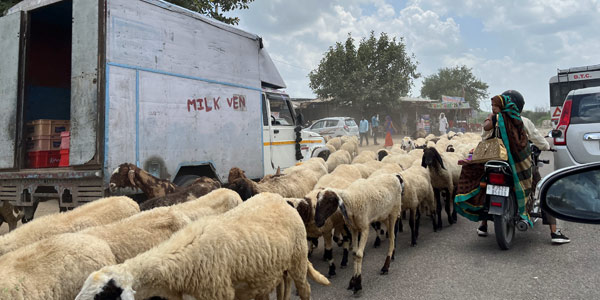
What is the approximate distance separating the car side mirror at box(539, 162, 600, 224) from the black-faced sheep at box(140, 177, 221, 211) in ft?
13.5

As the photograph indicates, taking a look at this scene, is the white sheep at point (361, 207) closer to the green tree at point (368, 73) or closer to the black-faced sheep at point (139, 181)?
the black-faced sheep at point (139, 181)

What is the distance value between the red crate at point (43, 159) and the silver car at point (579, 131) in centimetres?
891

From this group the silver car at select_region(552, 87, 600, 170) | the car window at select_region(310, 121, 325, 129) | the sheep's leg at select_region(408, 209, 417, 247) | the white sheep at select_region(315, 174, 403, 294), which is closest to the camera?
the white sheep at select_region(315, 174, 403, 294)

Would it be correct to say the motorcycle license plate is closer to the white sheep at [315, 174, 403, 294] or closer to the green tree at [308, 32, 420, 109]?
the white sheep at [315, 174, 403, 294]

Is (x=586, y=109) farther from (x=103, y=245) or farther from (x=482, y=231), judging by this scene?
(x=103, y=245)

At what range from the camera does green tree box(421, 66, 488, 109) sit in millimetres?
46906

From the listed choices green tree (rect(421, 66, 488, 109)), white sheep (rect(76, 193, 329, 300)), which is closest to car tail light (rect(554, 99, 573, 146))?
Result: white sheep (rect(76, 193, 329, 300))

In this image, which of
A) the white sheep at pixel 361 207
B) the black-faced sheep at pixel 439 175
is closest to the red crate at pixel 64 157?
the white sheep at pixel 361 207

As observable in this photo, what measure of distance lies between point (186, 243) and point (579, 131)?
7119 mm

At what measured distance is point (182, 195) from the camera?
16.7 ft

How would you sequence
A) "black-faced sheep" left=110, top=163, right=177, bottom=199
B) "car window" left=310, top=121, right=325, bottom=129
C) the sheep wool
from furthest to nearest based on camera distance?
"car window" left=310, top=121, right=325, bottom=129
"black-faced sheep" left=110, top=163, right=177, bottom=199
the sheep wool

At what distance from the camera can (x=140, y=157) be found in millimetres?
5492

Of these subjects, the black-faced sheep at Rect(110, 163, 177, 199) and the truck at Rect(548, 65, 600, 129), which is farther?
the truck at Rect(548, 65, 600, 129)

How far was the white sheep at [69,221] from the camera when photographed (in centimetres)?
332
